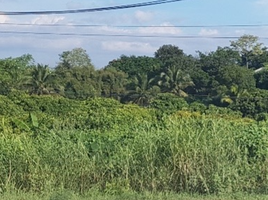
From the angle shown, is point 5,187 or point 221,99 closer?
point 5,187

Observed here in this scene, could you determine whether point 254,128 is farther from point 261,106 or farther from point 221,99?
point 221,99

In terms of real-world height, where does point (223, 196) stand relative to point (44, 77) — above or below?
below

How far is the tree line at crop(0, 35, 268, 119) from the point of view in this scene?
4525 centimetres

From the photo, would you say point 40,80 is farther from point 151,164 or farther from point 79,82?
point 151,164

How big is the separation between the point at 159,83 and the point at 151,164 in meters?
46.8

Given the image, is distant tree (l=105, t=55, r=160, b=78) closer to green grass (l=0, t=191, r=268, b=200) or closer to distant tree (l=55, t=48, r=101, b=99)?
distant tree (l=55, t=48, r=101, b=99)

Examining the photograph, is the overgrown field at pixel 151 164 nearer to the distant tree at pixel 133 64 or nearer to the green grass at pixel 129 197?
the green grass at pixel 129 197

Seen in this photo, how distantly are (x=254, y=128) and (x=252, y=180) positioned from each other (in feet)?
4.35

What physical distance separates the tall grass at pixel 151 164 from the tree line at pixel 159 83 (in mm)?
34376

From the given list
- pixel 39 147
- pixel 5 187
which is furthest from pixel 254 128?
pixel 5 187

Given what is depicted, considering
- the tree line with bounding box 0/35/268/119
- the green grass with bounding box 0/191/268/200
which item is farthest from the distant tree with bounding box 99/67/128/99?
the green grass with bounding box 0/191/268/200

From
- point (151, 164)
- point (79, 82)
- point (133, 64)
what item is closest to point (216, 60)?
point (133, 64)

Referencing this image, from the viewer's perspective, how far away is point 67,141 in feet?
27.2

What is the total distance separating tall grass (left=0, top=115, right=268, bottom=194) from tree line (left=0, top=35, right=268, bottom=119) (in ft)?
113
